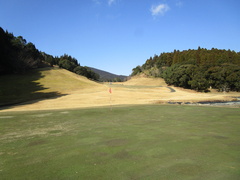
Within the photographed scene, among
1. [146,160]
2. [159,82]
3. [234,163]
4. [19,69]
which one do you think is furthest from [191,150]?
[159,82]

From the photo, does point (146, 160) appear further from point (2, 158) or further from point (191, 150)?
point (2, 158)

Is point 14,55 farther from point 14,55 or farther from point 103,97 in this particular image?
point 103,97

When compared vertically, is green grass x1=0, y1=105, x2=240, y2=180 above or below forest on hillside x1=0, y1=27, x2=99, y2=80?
below

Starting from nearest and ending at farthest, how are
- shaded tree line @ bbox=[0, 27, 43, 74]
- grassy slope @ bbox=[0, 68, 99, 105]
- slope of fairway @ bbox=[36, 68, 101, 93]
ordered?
grassy slope @ bbox=[0, 68, 99, 105]
slope of fairway @ bbox=[36, 68, 101, 93]
shaded tree line @ bbox=[0, 27, 43, 74]

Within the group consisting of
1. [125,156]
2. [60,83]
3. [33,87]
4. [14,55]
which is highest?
[14,55]

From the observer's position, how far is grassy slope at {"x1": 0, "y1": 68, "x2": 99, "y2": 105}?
137ft

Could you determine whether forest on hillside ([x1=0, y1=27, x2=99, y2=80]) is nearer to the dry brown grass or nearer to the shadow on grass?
the shadow on grass

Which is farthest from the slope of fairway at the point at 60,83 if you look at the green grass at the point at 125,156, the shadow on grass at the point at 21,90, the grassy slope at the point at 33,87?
the green grass at the point at 125,156

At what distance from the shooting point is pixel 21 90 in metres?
48.4

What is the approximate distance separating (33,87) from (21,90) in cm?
499

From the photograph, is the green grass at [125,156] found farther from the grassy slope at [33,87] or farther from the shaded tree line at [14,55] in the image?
the shaded tree line at [14,55]

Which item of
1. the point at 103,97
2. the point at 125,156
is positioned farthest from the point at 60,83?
the point at 125,156

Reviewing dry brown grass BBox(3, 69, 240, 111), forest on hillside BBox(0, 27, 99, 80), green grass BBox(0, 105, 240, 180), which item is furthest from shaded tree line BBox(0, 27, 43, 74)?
green grass BBox(0, 105, 240, 180)

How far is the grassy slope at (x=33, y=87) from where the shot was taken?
4181 cm
